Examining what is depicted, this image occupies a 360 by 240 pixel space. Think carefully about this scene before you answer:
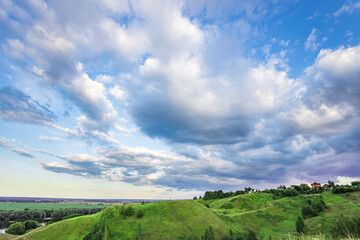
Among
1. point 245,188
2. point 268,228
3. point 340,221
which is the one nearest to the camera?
point 340,221

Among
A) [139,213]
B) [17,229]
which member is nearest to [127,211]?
[139,213]

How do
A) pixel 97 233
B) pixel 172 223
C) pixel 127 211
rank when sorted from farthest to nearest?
pixel 127 211 < pixel 172 223 < pixel 97 233

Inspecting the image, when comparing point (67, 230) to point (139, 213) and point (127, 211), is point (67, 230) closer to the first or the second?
point (127, 211)

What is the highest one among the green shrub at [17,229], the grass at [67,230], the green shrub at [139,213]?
the green shrub at [139,213]

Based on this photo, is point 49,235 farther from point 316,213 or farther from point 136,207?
point 316,213

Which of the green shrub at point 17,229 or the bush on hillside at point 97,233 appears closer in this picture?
the bush on hillside at point 97,233

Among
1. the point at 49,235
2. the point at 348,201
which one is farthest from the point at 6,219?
the point at 348,201

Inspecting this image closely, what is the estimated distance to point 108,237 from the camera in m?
48.3

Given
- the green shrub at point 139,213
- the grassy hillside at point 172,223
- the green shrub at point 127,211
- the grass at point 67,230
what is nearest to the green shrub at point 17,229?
the grassy hillside at point 172,223

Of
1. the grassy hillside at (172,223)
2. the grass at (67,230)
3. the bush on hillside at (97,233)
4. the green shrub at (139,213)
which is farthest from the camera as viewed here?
the green shrub at (139,213)

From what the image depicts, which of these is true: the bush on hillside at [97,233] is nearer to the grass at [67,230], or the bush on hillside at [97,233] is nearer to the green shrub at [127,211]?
the green shrub at [127,211]

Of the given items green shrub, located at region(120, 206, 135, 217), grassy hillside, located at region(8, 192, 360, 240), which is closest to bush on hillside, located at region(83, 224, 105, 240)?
grassy hillside, located at region(8, 192, 360, 240)

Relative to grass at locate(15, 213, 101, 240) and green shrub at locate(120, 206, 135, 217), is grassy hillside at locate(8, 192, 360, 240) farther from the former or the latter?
green shrub at locate(120, 206, 135, 217)

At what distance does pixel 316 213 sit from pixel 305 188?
74.1 meters
